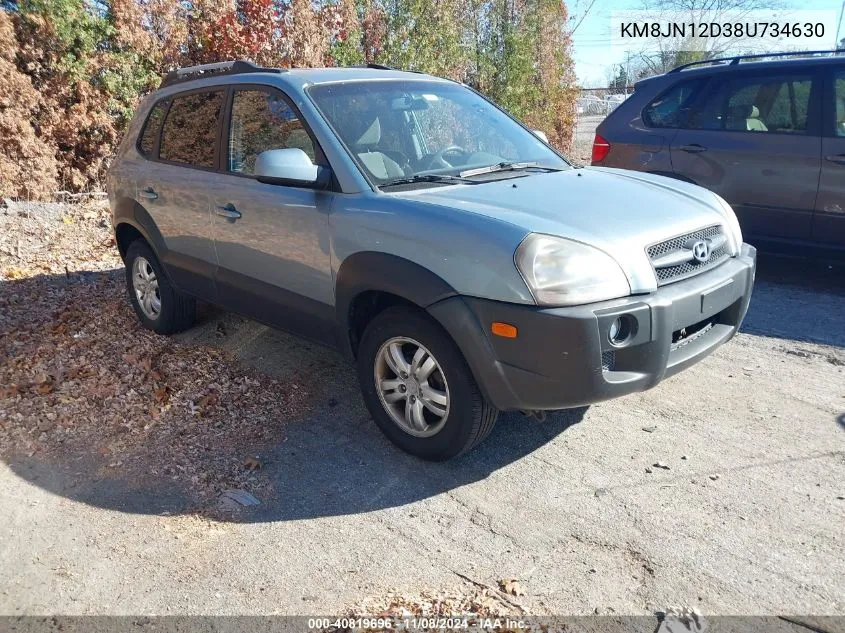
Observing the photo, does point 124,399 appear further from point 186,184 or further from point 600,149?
point 600,149

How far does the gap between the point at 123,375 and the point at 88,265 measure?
3103 mm

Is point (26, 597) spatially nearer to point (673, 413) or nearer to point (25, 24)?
point (673, 413)

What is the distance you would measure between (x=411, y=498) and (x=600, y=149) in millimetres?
4771

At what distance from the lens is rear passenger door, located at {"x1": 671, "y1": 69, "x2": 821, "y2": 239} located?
6027mm

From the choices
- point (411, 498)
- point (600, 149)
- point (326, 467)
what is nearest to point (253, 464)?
point (326, 467)

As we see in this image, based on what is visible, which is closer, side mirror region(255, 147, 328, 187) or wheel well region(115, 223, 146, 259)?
side mirror region(255, 147, 328, 187)

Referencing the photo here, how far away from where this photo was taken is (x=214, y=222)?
4684 mm

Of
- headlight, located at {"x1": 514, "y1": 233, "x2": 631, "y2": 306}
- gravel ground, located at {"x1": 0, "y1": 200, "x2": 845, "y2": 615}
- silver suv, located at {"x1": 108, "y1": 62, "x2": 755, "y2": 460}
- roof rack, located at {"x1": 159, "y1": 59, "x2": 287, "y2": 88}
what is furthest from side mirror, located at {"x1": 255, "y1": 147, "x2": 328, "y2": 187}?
gravel ground, located at {"x1": 0, "y1": 200, "x2": 845, "y2": 615}

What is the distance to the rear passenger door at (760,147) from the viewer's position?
6027mm

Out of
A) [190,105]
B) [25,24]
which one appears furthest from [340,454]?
[25,24]

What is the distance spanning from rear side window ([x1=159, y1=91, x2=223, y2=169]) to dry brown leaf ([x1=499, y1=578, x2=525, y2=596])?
10.3 ft

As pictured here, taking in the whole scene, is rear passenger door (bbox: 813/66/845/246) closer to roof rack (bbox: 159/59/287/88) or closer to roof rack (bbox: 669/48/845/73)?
roof rack (bbox: 669/48/845/73)

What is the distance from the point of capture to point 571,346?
302 centimetres

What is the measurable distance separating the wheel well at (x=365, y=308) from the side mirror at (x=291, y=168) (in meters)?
0.63
